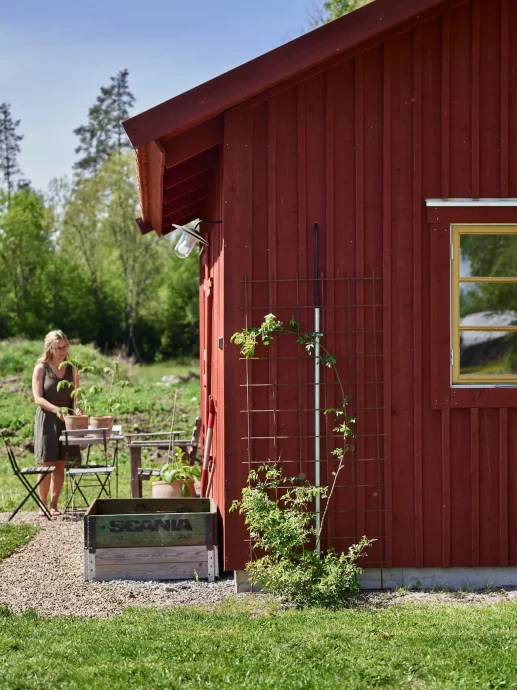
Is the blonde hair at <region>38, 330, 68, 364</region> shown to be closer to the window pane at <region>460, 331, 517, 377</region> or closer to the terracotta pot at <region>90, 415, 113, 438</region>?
the terracotta pot at <region>90, 415, 113, 438</region>

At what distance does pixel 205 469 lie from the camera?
9547 mm

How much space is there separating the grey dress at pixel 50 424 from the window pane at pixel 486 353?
4.67 m

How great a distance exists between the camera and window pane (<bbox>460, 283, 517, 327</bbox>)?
739 cm

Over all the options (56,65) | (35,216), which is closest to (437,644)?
(56,65)

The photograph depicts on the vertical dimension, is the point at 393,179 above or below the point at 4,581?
above

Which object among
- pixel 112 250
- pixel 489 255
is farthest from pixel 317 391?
pixel 112 250

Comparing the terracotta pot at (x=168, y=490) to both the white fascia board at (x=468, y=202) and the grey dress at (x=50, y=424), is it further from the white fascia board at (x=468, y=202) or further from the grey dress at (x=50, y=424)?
the white fascia board at (x=468, y=202)

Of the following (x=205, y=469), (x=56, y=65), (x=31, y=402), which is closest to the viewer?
(x=205, y=469)

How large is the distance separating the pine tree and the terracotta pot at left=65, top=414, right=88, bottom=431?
5082 centimetres

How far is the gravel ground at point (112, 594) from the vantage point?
680 cm

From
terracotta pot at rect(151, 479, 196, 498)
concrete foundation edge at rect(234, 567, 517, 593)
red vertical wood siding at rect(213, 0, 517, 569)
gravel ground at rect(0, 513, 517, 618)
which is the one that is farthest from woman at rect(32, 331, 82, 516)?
concrete foundation edge at rect(234, 567, 517, 593)

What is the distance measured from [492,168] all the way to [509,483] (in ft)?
7.81

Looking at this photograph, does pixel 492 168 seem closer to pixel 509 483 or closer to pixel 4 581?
pixel 509 483

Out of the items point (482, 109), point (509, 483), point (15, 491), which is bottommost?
point (15, 491)
